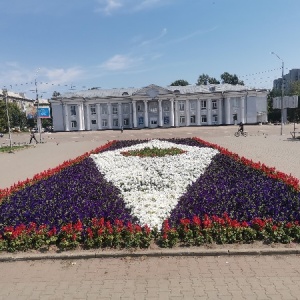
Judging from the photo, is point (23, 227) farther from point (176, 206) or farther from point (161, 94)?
point (161, 94)

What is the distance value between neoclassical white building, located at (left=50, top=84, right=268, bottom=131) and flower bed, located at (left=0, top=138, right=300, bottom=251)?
51.2m

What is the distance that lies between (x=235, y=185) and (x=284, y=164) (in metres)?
6.14

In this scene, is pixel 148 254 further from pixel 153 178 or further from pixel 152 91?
pixel 152 91

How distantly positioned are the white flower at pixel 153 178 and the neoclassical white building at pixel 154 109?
156ft

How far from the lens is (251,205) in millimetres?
6566

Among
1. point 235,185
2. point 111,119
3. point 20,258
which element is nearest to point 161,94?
point 111,119

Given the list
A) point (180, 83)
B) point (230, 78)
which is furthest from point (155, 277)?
point (230, 78)

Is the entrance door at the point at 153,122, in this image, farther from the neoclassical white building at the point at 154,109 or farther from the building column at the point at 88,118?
the building column at the point at 88,118

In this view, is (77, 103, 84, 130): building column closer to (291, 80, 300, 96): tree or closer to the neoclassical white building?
the neoclassical white building

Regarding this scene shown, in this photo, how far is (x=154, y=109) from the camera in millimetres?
63156

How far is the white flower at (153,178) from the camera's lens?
6844mm

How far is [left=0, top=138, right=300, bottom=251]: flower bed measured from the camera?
526 centimetres

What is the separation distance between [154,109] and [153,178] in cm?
5423

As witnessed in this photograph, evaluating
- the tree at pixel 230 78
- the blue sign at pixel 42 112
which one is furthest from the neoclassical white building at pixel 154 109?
the tree at pixel 230 78
